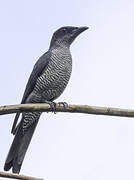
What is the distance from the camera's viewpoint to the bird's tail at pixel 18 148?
5.16m

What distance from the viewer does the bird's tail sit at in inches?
203

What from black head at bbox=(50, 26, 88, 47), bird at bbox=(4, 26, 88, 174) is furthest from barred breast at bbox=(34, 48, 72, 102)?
black head at bbox=(50, 26, 88, 47)

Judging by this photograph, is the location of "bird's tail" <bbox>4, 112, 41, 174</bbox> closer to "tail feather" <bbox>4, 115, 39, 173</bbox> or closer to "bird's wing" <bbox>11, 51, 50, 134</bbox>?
"tail feather" <bbox>4, 115, 39, 173</bbox>

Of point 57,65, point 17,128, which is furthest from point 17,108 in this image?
point 57,65

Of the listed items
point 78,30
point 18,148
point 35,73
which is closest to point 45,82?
point 35,73

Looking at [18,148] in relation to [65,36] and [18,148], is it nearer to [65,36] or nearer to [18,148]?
Result: [18,148]

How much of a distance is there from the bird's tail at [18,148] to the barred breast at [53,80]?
336 millimetres

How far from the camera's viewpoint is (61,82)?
6332mm

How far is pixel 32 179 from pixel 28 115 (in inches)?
111

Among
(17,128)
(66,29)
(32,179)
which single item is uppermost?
(66,29)

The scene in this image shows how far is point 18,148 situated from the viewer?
5.65 m

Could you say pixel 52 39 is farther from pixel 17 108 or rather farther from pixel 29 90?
pixel 17 108

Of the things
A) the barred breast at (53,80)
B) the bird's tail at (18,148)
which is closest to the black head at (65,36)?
the barred breast at (53,80)

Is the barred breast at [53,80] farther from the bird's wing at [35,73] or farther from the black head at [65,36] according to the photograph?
the black head at [65,36]
